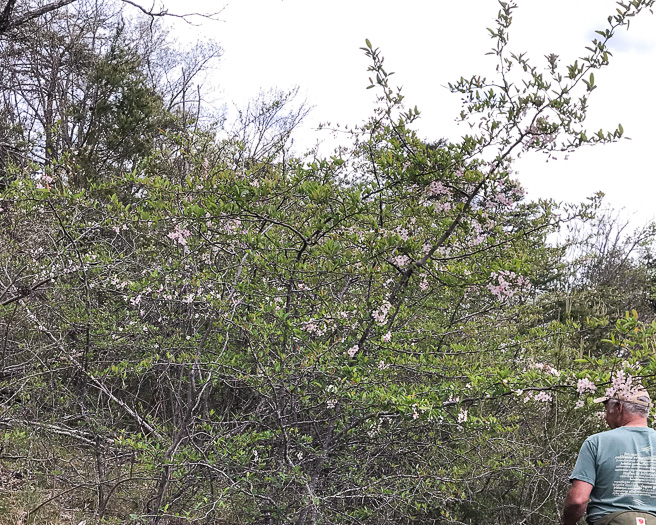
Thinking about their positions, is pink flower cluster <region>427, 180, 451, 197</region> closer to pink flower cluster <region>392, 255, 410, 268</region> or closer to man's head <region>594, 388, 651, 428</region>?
pink flower cluster <region>392, 255, 410, 268</region>

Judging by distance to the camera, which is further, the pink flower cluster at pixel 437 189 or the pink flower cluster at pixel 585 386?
the pink flower cluster at pixel 437 189

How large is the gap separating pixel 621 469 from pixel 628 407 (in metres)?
0.28

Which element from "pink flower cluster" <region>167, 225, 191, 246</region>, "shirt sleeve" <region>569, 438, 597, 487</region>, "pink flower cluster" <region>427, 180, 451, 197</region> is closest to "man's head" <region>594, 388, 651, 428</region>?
"shirt sleeve" <region>569, 438, 597, 487</region>

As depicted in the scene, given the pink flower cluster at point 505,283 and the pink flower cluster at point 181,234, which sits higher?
the pink flower cluster at point 181,234

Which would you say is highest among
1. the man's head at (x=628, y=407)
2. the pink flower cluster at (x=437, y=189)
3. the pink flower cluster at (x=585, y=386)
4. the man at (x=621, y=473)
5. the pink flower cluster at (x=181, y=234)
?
the pink flower cluster at (x=437, y=189)

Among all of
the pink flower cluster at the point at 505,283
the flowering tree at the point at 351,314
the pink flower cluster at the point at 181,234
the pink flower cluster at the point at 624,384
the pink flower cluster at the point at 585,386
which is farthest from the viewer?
the pink flower cluster at the point at 181,234

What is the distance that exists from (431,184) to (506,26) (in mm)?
958

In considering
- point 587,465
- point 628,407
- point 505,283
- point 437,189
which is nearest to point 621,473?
point 587,465

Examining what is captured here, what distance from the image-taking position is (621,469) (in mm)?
2340

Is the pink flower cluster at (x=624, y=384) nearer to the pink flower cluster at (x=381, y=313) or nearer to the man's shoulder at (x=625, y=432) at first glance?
the man's shoulder at (x=625, y=432)

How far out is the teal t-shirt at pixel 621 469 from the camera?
2330 millimetres

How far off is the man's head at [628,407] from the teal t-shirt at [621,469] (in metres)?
0.05

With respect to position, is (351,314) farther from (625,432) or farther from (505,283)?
(625,432)

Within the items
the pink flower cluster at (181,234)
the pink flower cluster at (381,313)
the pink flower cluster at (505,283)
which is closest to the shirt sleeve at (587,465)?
the pink flower cluster at (505,283)
